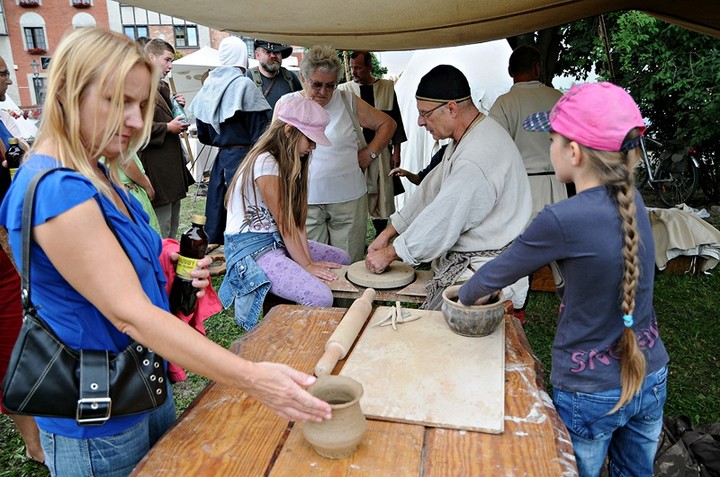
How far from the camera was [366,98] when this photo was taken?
447cm

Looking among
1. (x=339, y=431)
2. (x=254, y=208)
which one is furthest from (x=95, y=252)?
(x=254, y=208)

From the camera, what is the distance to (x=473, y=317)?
5.55ft

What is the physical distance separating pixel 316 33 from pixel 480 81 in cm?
442

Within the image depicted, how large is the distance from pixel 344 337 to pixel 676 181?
285 inches

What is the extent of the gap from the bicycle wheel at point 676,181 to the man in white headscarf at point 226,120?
19.3ft

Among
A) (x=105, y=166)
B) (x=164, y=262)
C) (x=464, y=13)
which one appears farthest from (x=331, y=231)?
(x=105, y=166)

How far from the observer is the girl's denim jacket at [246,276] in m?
2.49

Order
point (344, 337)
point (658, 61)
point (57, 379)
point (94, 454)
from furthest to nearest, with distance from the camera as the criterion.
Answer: point (658, 61), point (344, 337), point (94, 454), point (57, 379)

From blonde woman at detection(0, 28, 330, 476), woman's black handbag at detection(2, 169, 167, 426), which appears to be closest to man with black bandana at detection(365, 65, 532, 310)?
blonde woman at detection(0, 28, 330, 476)

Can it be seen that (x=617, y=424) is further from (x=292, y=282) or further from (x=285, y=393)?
(x=292, y=282)

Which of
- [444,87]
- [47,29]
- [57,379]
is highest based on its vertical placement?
[47,29]

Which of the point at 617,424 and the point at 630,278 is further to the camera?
the point at 617,424

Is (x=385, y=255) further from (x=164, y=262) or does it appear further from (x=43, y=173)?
(x=43, y=173)

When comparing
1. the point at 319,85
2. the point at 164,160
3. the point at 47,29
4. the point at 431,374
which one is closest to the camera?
the point at 431,374
